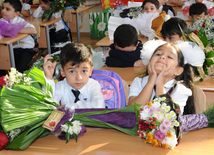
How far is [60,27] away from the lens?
4.97 meters

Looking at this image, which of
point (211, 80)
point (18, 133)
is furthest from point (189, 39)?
point (18, 133)

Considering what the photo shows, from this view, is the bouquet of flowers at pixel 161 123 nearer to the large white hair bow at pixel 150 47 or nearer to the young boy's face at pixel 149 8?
the large white hair bow at pixel 150 47

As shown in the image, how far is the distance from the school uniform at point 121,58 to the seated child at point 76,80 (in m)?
0.82

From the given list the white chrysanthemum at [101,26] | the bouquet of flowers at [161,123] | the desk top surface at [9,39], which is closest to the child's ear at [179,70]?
the bouquet of flowers at [161,123]

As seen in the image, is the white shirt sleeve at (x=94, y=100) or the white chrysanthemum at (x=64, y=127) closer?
the white chrysanthemum at (x=64, y=127)

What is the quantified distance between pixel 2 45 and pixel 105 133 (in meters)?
2.73

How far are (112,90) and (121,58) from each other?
0.76 meters

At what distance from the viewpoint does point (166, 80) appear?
1.78m

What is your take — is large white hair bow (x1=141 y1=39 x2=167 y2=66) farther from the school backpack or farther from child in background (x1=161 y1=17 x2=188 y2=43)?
child in background (x1=161 y1=17 x2=188 y2=43)

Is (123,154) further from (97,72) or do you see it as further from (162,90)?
(97,72)

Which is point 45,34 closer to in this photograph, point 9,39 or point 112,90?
point 9,39

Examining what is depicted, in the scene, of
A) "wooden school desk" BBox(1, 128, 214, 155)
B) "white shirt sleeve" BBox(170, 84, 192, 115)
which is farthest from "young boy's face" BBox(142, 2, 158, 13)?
"wooden school desk" BBox(1, 128, 214, 155)

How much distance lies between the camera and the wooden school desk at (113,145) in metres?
1.09

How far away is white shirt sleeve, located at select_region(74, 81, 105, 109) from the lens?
1.55 metres
